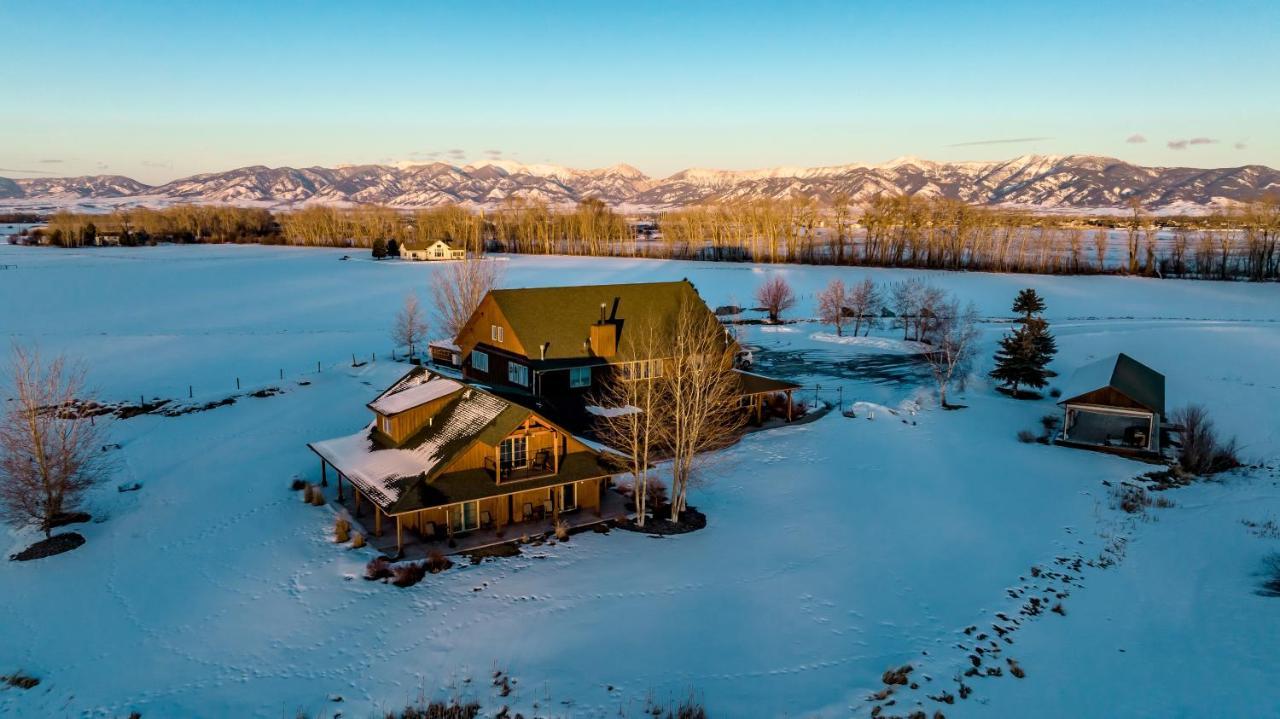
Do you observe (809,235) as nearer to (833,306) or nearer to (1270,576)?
(833,306)

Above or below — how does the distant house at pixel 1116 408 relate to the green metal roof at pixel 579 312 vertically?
below

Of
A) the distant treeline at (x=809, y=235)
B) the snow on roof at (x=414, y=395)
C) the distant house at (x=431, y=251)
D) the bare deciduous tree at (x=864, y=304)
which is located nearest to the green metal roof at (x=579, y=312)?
the snow on roof at (x=414, y=395)

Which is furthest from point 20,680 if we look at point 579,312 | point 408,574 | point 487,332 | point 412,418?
point 579,312

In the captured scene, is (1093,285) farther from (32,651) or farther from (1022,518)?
(32,651)

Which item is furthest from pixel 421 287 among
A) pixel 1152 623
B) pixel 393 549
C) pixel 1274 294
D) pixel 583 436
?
pixel 1274 294

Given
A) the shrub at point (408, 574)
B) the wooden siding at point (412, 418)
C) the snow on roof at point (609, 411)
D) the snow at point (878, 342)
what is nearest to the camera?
the shrub at point (408, 574)

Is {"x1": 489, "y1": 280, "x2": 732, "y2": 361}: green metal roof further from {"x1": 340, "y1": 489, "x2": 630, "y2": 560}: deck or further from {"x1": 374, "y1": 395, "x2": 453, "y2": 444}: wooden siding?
{"x1": 340, "y1": 489, "x2": 630, "y2": 560}: deck

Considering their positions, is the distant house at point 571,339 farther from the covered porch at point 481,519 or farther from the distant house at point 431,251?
the distant house at point 431,251

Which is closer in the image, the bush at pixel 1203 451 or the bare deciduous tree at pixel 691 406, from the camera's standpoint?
→ the bare deciduous tree at pixel 691 406
